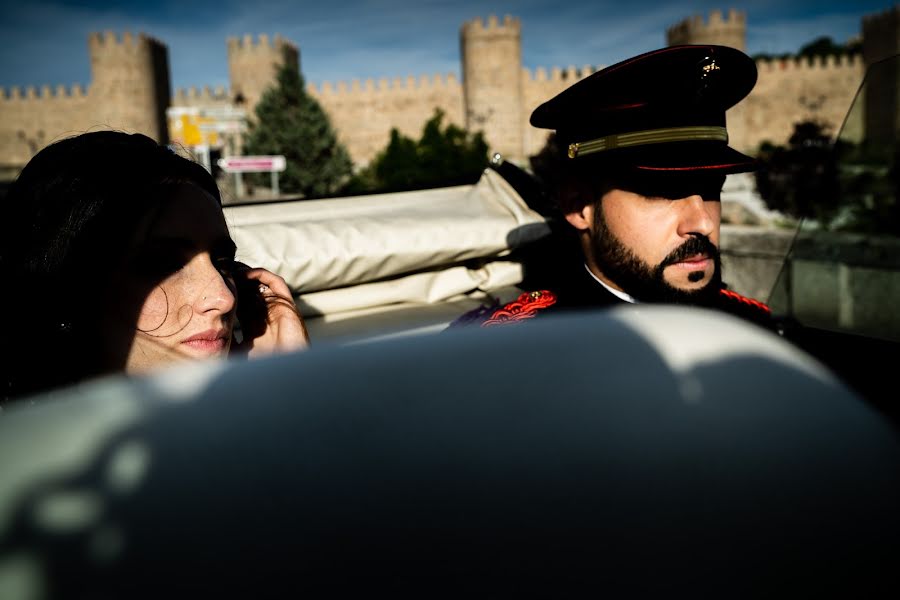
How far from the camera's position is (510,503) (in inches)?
11.9

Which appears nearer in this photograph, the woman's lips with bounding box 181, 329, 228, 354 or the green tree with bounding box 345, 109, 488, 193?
the woman's lips with bounding box 181, 329, 228, 354

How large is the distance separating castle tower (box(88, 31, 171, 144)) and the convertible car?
1313 inches

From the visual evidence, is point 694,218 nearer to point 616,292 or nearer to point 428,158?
point 616,292

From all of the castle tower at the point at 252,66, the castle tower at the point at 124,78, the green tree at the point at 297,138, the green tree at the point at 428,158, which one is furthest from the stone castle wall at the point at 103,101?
the green tree at the point at 428,158

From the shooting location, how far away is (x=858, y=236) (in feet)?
6.41

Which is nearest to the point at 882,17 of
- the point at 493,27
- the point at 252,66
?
the point at 493,27

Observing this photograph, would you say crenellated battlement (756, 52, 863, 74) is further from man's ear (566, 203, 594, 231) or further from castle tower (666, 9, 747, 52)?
man's ear (566, 203, 594, 231)

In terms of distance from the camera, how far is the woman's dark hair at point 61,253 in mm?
1128

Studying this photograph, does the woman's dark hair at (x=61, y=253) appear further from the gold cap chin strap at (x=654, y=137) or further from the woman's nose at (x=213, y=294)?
the gold cap chin strap at (x=654, y=137)

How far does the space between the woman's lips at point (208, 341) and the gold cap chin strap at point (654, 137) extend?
113cm

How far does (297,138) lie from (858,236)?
2713cm

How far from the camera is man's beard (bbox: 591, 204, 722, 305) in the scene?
1621 mm

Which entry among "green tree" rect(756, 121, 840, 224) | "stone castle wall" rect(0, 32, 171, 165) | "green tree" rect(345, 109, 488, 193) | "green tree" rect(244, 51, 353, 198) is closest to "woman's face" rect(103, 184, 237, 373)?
"green tree" rect(756, 121, 840, 224)

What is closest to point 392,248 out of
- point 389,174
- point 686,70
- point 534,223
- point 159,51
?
point 534,223
